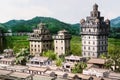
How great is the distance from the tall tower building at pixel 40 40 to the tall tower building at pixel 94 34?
942 centimetres

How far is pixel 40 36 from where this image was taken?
72438mm

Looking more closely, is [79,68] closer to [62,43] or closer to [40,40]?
[62,43]

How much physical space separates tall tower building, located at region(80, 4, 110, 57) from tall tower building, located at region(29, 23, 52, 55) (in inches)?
371

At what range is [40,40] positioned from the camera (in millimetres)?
71938

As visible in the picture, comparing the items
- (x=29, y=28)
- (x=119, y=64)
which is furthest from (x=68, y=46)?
(x=29, y=28)

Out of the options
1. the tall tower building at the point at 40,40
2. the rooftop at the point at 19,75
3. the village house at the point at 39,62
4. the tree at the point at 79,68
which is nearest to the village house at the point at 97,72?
the tree at the point at 79,68

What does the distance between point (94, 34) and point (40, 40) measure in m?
12.8

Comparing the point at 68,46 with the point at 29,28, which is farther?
the point at 29,28

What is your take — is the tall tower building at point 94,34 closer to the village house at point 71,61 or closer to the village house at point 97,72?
the village house at point 71,61

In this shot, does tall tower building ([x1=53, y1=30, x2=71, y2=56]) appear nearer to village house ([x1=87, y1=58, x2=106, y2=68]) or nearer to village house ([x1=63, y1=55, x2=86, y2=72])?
village house ([x1=63, y1=55, x2=86, y2=72])

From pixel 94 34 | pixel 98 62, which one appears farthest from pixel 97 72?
pixel 94 34

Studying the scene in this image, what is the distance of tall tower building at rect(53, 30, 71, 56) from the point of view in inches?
2798

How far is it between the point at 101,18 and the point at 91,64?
50.5 ft

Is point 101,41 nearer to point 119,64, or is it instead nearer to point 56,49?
point 56,49
